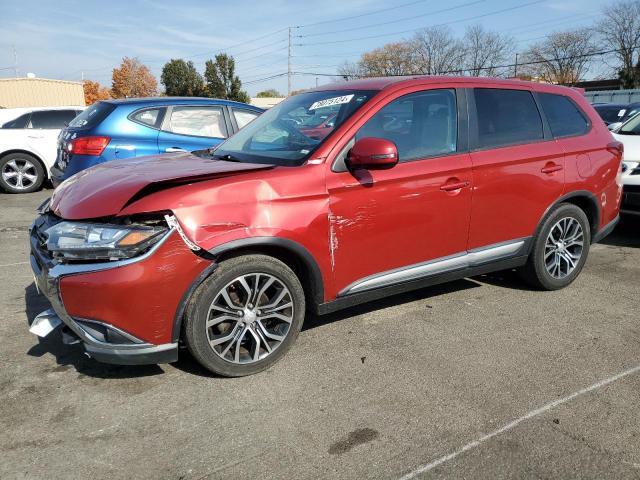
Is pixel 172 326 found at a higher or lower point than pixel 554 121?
lower

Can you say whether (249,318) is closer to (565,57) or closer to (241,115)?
(241,115)

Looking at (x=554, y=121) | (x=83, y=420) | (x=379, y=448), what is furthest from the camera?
(x=554, y=121)

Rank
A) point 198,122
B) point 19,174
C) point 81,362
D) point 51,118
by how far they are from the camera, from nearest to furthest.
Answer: point 81,362, point 198,122, point 19,174, point 51,118

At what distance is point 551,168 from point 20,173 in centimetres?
1004

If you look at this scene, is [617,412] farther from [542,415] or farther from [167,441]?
[167,441]

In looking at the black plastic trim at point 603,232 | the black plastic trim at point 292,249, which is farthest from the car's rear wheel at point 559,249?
the black plastic trim at point 292,249

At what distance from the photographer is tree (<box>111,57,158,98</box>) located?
270 ft

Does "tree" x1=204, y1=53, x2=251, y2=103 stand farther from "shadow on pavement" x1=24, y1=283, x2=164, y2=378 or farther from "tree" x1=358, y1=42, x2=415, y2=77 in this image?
"shadow on pavement" x1=24, y1=283, x2=164, y2=378

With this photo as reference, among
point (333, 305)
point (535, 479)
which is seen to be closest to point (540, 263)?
point (333, 305)

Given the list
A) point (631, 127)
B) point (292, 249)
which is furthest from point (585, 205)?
point (631, 127)

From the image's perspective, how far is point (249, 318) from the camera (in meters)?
3.19

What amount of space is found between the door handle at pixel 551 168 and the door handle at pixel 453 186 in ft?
2.83

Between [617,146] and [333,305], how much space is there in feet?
10.6

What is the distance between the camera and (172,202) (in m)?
2.89
